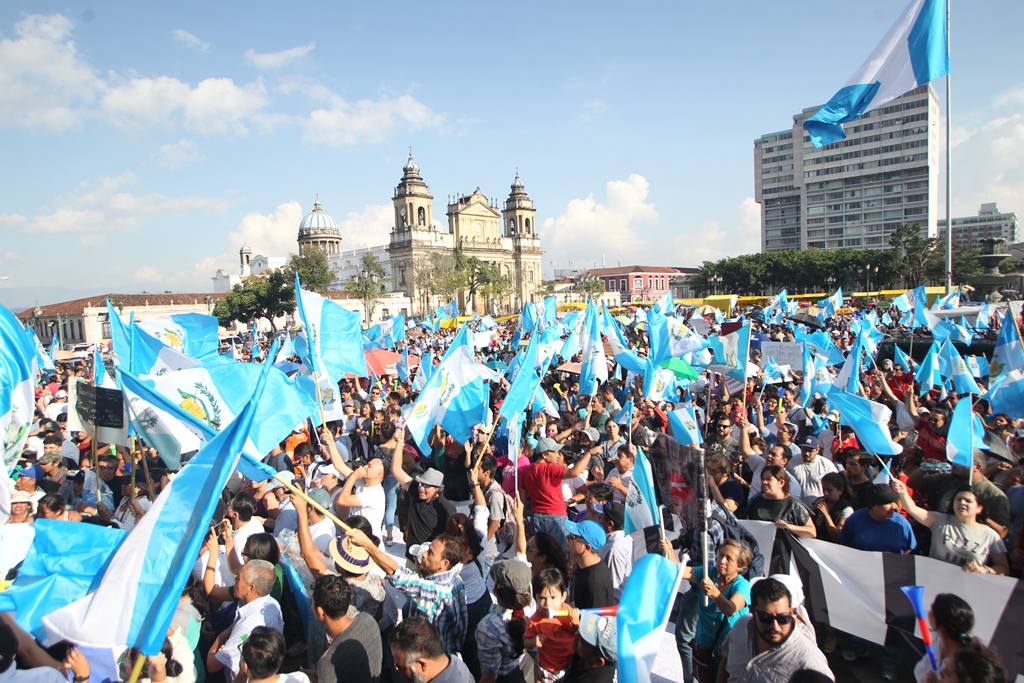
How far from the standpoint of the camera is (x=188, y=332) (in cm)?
1063

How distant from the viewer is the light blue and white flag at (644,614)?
2575 mm

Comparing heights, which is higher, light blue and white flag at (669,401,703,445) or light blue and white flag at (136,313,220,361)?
light blue and white flag at (136,313,220,361)

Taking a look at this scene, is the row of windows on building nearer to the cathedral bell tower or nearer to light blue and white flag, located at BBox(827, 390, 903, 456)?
the cathedral bell tower

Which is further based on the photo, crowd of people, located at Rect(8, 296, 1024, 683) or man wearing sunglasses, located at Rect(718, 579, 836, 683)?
crowd of people, located at Rect(8, 296, 1024, 683)

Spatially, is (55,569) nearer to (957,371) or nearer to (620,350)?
(620,350)

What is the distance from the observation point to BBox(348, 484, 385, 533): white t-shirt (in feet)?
16.8

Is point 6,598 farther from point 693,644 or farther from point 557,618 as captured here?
point 693,644

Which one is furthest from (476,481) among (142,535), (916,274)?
(916,274)

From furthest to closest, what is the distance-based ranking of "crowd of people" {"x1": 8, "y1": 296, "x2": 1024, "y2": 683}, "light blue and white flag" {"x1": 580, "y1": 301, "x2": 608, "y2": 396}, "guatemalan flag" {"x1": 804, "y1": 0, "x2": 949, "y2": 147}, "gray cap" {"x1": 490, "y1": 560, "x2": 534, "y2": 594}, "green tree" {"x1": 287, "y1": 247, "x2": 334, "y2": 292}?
"green tree" {"x1": 287, "y1": 247, "x2": 334, "y2": 292}
"light blue and white flag" {"x1": 580, "y1": 301, "x2": 608, "y2": 396}
"guatemalan flag" {"x1": 804, "y1": 0, "x2": 949, "y2": 147}
"gray cap" {"x1": 490, "y1": 560, "x2": 534, "y2": 594}
"crowd of people" {"x1": 8, "y1": 296, "x2": 1024, "y2": 683}

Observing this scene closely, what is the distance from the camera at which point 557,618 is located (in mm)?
3260

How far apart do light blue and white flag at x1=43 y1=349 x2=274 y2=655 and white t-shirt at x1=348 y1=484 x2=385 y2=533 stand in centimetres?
221

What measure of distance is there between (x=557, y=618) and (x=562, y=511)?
1.97 m

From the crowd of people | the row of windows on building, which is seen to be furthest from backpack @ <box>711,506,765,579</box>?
the row of windows on building

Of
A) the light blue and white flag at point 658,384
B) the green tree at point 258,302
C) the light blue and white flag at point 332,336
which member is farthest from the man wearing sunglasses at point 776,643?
the green tree at point 258,302
